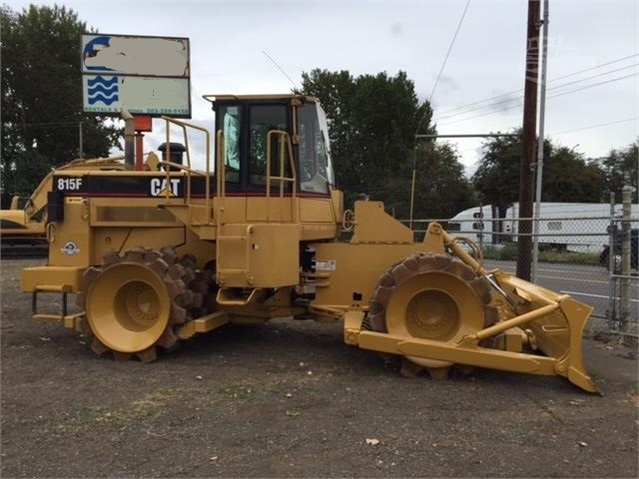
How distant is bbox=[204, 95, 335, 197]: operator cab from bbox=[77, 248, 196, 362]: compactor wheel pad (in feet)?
3.73

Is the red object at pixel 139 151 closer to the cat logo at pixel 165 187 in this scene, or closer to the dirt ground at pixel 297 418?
the cat logo at pixel 165 187

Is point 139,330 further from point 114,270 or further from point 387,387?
point 387,387

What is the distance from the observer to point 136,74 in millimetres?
15352

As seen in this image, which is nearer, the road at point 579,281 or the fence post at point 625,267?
the fence post at point 625,267

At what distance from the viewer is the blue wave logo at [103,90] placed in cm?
1553

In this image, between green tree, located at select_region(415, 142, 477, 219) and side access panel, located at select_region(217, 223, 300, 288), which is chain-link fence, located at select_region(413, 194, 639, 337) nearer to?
side access panel, located at select_region(217, 223, 300, 288)

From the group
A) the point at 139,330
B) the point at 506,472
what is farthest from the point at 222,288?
the point at 506,472

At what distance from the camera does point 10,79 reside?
40406mm

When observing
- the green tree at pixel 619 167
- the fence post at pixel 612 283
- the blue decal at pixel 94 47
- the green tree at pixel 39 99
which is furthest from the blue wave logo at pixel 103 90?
the green tree at pixel 619 167

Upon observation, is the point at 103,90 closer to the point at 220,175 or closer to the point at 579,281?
the point at 220,175

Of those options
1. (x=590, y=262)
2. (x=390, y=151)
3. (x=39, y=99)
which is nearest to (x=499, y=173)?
(x=390, y=151)

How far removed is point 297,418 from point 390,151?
39.4m

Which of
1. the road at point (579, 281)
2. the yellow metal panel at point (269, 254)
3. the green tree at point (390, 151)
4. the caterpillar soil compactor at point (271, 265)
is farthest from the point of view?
the green tree at point (390, 151)

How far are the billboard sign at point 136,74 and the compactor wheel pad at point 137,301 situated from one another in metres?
9.22
